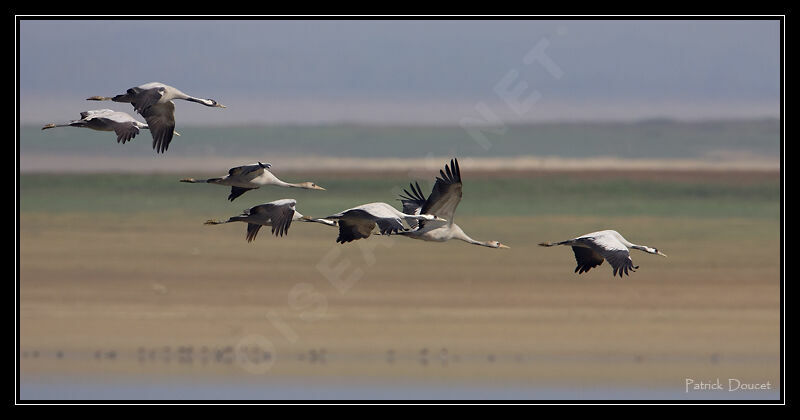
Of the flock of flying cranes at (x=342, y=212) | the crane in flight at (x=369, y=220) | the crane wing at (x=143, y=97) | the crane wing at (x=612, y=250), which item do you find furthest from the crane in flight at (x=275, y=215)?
the crane wing at (x=612, y=250)

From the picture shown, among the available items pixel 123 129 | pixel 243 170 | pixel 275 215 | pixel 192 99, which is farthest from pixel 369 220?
pixel 123 129

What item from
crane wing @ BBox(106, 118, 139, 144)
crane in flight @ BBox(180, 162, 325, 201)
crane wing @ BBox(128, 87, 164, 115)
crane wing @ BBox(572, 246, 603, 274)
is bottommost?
crane wing @ BBox(572, 246, 603, 274)

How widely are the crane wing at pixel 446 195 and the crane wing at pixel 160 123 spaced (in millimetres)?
5733

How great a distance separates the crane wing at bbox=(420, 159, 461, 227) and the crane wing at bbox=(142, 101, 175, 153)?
18.8ft

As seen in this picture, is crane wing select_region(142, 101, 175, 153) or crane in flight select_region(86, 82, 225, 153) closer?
crane in flight select_region(86, 82, 225, 153)

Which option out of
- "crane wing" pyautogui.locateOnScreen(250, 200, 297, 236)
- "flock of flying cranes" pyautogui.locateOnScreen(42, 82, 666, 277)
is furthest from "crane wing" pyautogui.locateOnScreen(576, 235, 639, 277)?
"crane wing" pyautogui.locateOnScreen(250, 200, 297, 236)

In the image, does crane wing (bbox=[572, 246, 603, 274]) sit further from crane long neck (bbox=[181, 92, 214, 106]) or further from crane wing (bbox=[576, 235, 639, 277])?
crane long neck (bbox=[181, 92, 214, 106])

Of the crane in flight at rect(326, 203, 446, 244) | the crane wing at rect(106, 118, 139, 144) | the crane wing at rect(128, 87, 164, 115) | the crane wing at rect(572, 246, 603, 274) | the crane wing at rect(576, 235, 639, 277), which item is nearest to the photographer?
the crane wing at rect(128, 87, 164, 115)

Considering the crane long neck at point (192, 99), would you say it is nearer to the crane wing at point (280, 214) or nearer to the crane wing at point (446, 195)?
the crane wing at point (280, 214)

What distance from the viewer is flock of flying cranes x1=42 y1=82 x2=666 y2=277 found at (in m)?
27.2

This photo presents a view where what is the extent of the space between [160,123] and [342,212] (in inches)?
163

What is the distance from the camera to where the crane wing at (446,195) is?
2937 centimetres

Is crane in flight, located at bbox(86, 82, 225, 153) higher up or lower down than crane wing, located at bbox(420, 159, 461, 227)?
higher up
